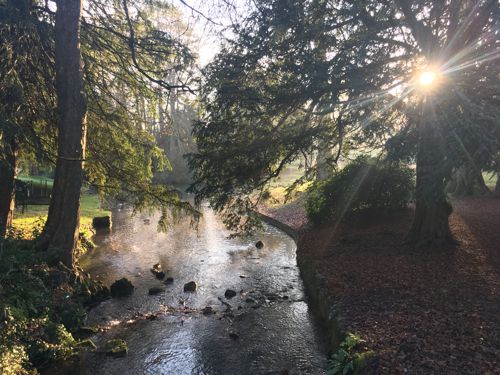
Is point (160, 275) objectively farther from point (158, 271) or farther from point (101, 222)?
point (101, 222)

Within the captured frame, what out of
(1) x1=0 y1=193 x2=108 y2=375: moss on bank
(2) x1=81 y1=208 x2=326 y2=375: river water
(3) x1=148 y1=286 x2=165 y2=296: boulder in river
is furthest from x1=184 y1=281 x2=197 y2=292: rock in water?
(1) x1=0 y1=193 x2=108 y2=375: moss on bank

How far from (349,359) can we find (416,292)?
2.75 m

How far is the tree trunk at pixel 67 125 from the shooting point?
33.2ft

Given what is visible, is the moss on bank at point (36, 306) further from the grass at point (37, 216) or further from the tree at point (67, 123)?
the grass at point (37, 216)

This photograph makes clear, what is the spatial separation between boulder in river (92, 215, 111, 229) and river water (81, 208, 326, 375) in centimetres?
253

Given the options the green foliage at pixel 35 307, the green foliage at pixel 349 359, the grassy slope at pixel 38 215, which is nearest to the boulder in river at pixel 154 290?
the green foliage at pixel 35 307

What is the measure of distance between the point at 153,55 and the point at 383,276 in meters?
8.50

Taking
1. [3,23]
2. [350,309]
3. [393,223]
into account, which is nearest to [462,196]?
[393,223]

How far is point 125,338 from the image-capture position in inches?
325

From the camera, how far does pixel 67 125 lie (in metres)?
10.3

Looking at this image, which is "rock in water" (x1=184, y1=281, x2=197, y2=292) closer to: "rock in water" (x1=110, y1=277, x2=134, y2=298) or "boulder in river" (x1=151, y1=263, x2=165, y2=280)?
"boulder in river" (x1=151, y1=263, x2=165, y2=280)

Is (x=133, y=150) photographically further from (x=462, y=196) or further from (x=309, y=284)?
(x=462, y=196)

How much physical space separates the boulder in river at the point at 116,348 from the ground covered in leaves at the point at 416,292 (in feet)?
13.6

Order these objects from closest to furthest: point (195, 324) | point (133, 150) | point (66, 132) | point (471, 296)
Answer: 1. point (471, 296)
2. point (195, 324)
3. point (66, 132)
4. point (133, 150)
